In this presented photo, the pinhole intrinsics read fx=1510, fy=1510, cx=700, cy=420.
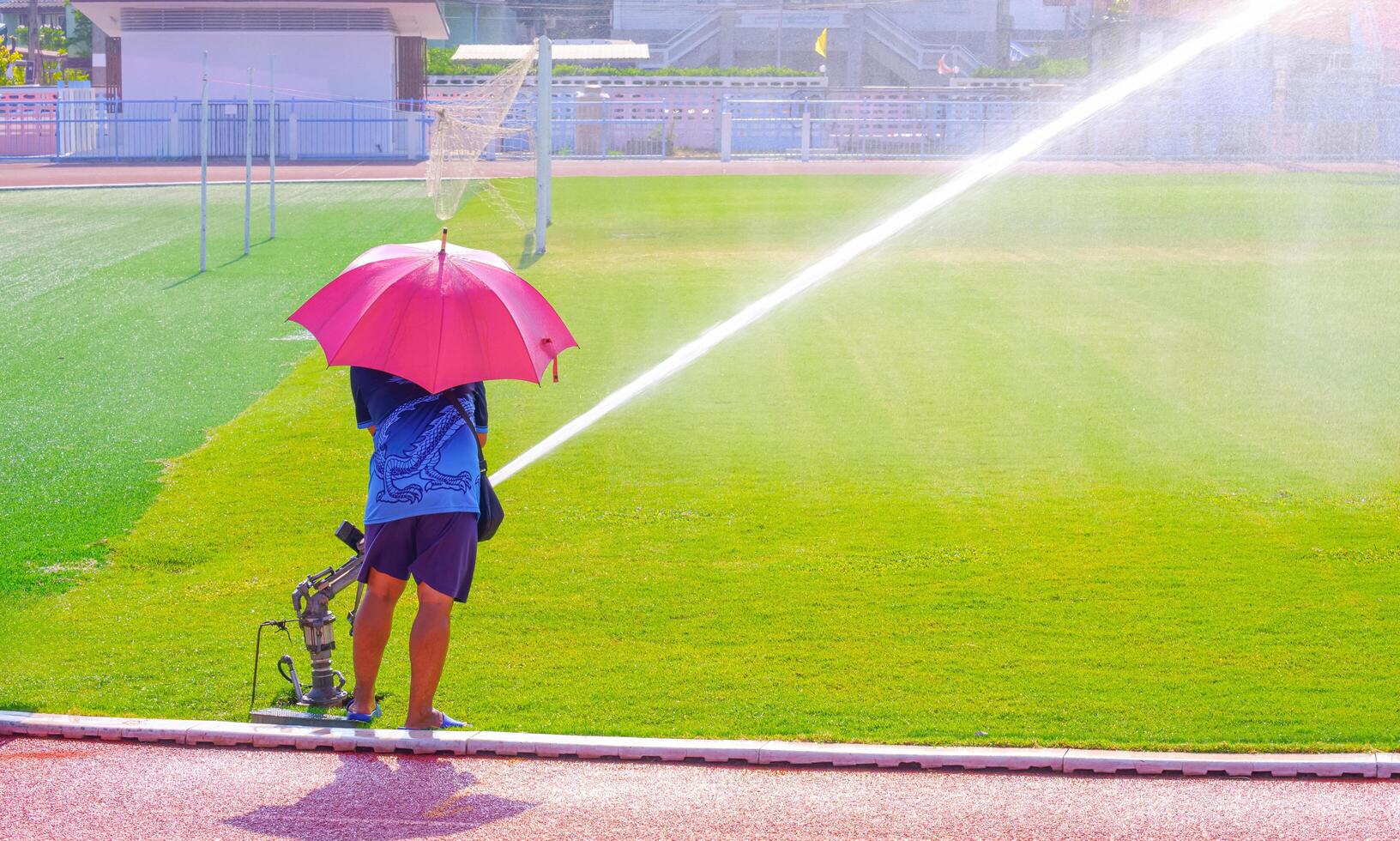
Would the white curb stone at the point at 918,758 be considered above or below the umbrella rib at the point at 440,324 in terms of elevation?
below

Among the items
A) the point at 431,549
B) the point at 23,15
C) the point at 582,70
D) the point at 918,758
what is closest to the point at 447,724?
the point at 431,549

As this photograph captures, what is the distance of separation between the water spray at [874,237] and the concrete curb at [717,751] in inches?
176

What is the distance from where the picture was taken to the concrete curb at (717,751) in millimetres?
5832

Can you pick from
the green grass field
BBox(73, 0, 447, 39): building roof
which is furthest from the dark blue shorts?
BBox(73, 0, 447, 39): building roof

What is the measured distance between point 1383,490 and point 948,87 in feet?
151

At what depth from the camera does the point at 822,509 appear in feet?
32.3

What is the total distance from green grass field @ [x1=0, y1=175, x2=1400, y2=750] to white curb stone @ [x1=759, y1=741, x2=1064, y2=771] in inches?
10.2

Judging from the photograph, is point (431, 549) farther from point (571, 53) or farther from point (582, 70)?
point (571, 53)

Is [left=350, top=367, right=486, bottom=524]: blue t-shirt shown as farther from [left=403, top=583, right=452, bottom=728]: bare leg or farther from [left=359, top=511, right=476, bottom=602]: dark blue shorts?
[left=403, top=583, right=452, bottom=728]: bare leg

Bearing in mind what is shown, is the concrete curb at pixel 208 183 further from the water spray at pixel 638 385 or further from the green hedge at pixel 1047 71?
the green hedge at pixel 1047 71

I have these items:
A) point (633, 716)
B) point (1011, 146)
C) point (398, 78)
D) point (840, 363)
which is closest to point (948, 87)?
point (1011, 146)

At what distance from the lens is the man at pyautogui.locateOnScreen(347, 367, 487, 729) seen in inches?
229

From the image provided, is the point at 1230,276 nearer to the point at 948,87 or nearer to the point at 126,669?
the point at 126,669

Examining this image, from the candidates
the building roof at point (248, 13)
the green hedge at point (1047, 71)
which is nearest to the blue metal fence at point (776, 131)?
the building roof at point (248, 13)
